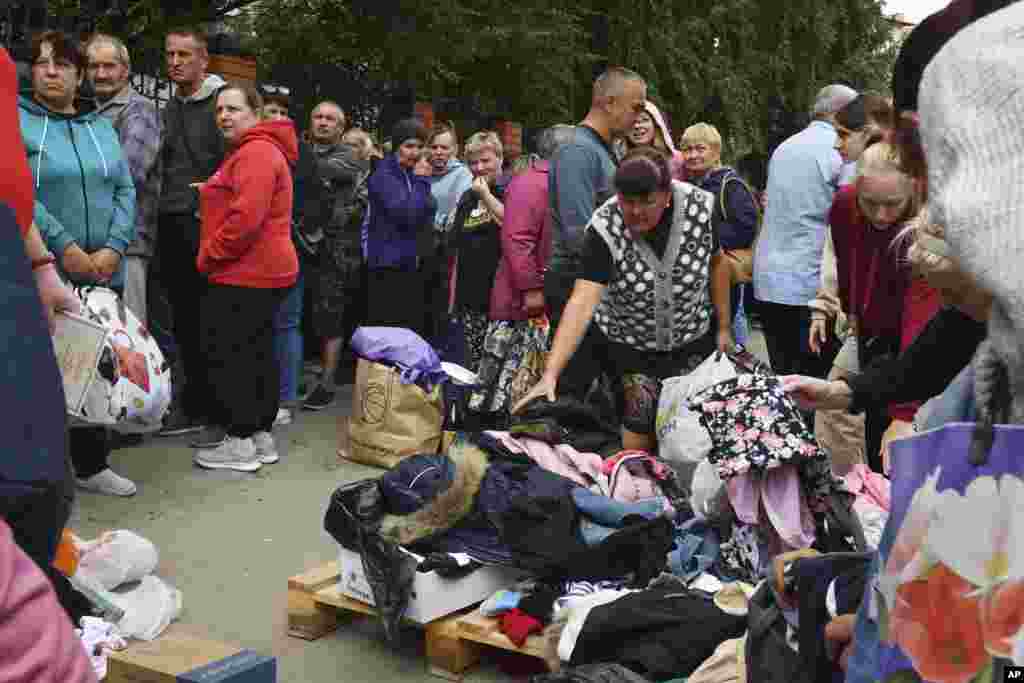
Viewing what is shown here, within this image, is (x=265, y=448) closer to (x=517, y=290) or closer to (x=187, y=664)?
(x=517, y=290)

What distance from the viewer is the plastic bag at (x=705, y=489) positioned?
13.8 feet

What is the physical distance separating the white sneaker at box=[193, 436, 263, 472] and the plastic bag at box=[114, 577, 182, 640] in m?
1.82

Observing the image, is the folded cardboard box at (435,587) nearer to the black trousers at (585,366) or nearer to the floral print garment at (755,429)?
the floral print garment at (755,429)

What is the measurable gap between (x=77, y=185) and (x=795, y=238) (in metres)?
3.75

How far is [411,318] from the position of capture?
809 centimetres

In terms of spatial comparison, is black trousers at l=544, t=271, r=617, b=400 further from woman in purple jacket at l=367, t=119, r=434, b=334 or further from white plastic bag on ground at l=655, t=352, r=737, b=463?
woman in purple jacket at l=367, t=119, r=434, b=334

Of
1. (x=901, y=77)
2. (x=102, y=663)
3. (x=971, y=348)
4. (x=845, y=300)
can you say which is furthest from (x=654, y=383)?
(x=901, y=77)

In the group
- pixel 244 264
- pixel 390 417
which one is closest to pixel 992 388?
pixel 244 264

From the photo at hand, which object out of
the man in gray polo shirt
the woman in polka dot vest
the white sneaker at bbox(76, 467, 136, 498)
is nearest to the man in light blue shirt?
the man in gray polo shirt

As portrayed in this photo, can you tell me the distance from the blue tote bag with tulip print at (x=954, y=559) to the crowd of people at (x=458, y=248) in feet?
2.96

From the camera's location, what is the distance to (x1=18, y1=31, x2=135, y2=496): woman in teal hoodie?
5.34 meters

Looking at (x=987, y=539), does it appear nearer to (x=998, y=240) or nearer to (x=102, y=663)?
(x=998, y=240)

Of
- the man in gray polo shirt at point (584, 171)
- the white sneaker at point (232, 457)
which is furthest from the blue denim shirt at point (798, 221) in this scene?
the white sneaker at point (232, 457)

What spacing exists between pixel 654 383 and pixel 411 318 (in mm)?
3204
